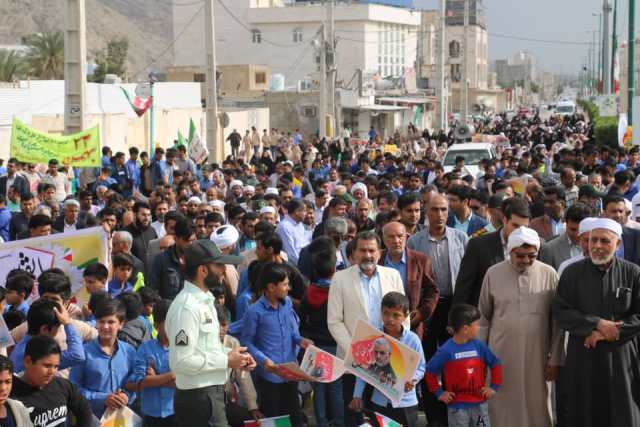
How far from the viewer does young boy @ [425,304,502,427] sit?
723 centimetres

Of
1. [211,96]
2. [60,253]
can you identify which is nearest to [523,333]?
[60,253]

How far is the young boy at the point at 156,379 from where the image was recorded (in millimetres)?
6824

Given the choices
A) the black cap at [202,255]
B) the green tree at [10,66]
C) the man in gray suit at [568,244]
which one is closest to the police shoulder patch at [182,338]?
the black cap at [202,255]

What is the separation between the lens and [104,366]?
673 centimetres

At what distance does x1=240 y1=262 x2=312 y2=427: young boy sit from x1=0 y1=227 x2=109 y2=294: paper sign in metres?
2.05

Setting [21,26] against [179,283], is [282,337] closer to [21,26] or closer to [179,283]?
[179,283]

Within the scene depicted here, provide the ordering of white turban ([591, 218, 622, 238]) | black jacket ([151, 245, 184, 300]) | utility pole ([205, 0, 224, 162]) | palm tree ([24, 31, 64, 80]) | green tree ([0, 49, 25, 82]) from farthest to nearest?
palm tree ([24, 31, 64, 80])
green tree ([0, 49, 25, 82])
utility pole ([205, 0, 224, 162])
black jacket ([151, 245, 184, 300])
white turban ([591, 218, 622, 238])

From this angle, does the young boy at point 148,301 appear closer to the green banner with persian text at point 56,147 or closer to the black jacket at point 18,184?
the black jacket at point 18,184

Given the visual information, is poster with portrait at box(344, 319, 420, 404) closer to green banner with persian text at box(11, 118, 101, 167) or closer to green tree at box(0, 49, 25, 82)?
green banner with persian text at box(11, 118, 101, 167)

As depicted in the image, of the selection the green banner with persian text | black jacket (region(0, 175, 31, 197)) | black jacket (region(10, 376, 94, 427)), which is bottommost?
black jacket (region(10, 376, 94, 427))

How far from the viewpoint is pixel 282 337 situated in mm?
7430

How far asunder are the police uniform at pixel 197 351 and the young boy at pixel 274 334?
1.30m

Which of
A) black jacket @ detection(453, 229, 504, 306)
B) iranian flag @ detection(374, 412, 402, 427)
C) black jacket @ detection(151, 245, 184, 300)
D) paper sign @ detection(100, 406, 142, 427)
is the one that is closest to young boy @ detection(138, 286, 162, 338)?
black jacket @ detection(151, 245, 184, 300)

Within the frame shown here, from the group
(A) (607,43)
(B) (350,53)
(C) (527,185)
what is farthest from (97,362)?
(B) (350,53)
